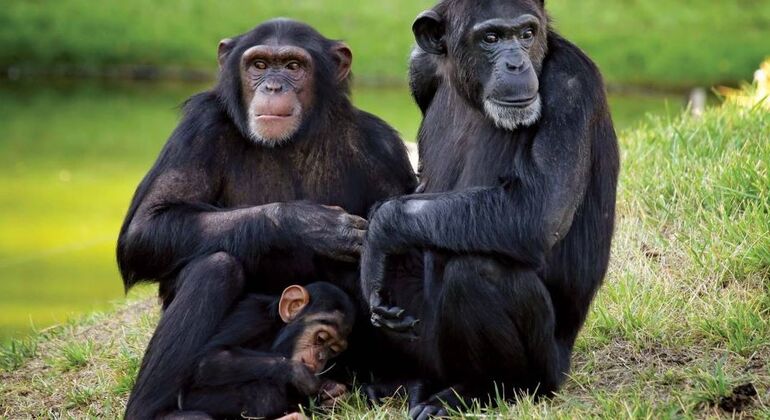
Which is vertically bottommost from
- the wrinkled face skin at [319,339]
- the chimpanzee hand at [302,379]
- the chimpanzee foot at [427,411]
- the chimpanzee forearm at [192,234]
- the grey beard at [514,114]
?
the chimpanzee foot at [427,411]

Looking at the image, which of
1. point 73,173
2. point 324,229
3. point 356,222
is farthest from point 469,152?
point 73,173

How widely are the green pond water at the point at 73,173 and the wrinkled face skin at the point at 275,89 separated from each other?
1.32 metres

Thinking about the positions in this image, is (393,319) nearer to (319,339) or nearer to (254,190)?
(319,339)

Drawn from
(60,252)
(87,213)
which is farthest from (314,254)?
(87,213)

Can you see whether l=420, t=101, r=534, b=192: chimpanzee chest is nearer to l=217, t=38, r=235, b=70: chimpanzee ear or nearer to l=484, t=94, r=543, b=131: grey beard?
l=484, t=94, r=543, b=131: grey beard

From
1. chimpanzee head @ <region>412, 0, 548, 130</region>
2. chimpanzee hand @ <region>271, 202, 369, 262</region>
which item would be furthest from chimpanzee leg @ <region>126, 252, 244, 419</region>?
chimpanzee head @ <region>412, 0, 548, 130</region>

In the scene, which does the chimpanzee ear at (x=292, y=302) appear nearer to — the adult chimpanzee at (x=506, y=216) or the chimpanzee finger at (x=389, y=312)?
the adult chimpanzee at (x=506, y=216)

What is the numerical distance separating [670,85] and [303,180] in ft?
69.6

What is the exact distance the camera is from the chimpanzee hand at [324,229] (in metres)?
6.22

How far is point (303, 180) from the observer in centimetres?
675

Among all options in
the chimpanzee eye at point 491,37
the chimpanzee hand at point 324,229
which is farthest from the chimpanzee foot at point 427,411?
the chimpanzee eye at point 491,37

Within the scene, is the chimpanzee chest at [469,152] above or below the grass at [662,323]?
above

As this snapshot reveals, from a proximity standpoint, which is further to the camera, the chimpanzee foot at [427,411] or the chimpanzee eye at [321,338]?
the chimpanzee eye at [321,338]

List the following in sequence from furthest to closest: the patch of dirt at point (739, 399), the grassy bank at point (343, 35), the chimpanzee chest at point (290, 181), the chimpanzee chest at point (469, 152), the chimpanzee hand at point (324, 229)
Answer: the grassy bank at point (343, 35), the chimpanzee chest at point (290, 181), the chimpanzee hand at point (324, 229), the chimpanzee chest at point (469, 152), the patch of dirt at point (739, 399)
